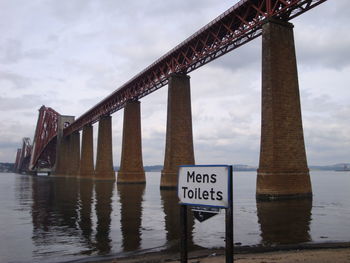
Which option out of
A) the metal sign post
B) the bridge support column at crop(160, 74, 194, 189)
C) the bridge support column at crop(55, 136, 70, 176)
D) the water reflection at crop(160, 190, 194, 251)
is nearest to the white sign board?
the metal sign post

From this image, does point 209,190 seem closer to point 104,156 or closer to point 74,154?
point 104,156

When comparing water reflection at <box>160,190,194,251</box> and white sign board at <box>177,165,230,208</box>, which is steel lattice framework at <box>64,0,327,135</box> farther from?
white sign board at <box>177,165,230,208</box>

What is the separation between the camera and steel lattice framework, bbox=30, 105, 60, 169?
115 meters

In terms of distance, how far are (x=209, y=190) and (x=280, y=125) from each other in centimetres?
2177

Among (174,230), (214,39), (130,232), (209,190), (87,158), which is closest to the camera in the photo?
(209,190)

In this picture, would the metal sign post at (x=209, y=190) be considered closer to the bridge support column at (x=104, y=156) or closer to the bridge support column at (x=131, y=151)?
the bridge support column at (x=131, y=151)

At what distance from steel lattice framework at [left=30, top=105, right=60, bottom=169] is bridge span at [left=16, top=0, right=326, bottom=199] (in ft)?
155

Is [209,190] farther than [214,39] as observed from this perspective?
No

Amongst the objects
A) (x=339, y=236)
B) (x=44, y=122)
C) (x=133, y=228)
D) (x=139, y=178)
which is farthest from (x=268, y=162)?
(x=44, y=122)

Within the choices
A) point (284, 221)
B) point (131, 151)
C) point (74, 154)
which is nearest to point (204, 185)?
point (284, 221)

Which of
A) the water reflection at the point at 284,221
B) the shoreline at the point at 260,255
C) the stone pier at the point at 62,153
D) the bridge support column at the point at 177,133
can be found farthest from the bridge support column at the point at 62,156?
the shoreline at the point at 260,255

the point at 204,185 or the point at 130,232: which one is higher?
the point at 204,185

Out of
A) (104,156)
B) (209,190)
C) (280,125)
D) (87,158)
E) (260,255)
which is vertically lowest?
(260,255)

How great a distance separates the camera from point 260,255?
9555mm
